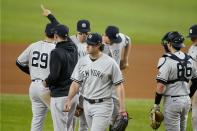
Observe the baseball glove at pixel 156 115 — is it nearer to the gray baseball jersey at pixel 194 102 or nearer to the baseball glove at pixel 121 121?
the baseball glove at pixel 121 121

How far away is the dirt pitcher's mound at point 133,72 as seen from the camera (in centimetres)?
1398

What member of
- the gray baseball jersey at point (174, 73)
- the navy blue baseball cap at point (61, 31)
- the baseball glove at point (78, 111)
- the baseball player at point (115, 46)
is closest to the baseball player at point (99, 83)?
the navy blue baseball cap at point (61, 31)

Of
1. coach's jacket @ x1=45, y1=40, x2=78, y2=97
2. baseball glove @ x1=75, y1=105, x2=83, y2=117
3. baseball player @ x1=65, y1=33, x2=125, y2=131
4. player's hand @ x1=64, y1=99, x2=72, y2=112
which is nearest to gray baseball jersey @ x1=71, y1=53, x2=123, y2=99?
baseball player @ x1=65, y1=33, x2=125, y2=131

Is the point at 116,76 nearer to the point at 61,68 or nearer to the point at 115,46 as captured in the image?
the point at 61,68

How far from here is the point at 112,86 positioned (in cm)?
777

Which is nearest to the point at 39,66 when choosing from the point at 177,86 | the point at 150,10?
the point at 177,86

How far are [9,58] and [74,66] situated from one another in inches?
326

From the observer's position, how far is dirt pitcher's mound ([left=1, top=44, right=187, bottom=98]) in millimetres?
13984

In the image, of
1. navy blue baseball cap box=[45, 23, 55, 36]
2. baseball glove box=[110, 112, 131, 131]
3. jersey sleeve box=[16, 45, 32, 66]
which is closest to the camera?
baseball glove box=[110, 112, 131, 131]

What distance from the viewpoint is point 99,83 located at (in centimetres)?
765

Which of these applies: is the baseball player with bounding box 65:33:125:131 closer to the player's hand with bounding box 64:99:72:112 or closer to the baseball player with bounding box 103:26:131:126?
the player's hand with bounding box 64:99:72:112

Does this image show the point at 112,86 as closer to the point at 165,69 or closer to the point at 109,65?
the point at 109,65

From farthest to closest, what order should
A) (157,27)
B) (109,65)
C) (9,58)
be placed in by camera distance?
(157,27) < (9,58) < (109,65)

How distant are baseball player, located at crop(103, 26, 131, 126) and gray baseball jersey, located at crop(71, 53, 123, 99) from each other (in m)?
1.05
